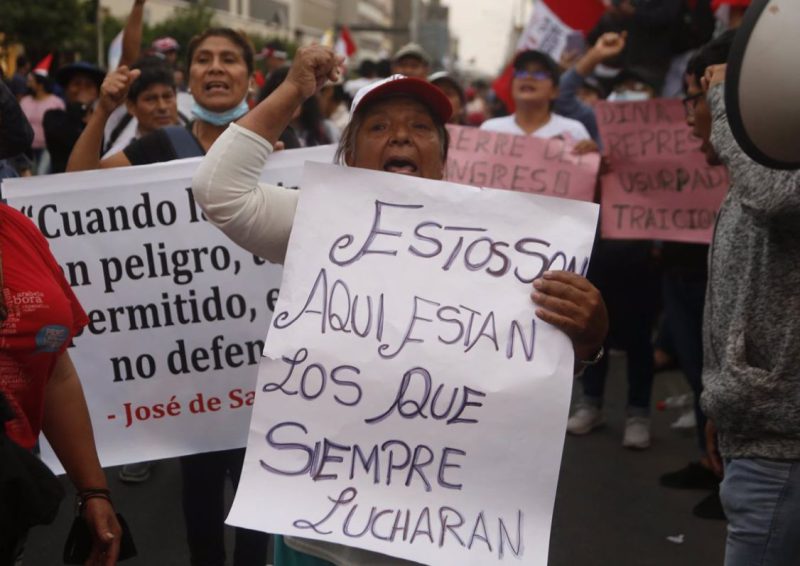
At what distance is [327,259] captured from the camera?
2.25m

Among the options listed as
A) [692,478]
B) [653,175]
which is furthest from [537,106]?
[692,478]

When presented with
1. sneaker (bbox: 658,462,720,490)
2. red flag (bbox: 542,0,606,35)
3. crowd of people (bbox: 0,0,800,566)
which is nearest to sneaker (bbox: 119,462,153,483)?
crowd of people (bbox: 0,0,800,566)

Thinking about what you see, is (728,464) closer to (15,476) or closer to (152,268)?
(15,476)

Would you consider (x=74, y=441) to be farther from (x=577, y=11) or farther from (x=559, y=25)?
(x=577, y=11)

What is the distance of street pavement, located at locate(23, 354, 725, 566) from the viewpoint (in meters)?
4.37

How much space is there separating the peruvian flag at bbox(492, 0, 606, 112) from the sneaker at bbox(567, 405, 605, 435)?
3.30 m

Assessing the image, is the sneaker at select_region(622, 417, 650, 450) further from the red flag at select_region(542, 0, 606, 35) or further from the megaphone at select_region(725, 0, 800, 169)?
the megaphone at select_region(725, 0, 800, 169)

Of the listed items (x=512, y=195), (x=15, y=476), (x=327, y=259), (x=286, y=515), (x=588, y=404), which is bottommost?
(x=588, y=404)

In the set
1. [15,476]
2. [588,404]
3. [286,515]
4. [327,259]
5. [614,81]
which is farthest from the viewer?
[614,81]

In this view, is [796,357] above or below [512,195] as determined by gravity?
below

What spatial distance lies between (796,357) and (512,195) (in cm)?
73

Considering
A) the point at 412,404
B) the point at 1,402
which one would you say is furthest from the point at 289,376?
the point at 1,402

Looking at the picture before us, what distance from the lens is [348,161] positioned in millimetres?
2609

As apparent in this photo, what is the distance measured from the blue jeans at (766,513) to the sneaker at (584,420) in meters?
3.63
